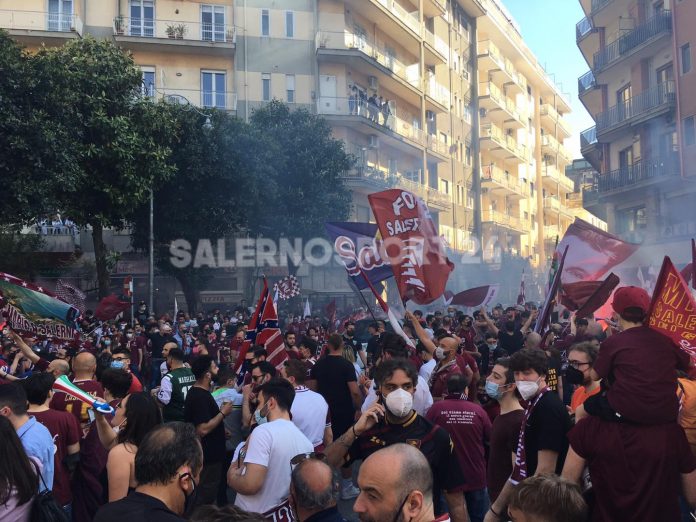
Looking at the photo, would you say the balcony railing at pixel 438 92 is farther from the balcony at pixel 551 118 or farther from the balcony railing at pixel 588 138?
the balcony at pixel 551 118

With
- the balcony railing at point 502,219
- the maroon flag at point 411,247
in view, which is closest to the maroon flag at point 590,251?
the maroon flag at point 411,247

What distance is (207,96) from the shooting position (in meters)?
31.6

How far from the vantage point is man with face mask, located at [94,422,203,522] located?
2607 millimetres

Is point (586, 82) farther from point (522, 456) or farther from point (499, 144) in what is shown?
point (522, 456)

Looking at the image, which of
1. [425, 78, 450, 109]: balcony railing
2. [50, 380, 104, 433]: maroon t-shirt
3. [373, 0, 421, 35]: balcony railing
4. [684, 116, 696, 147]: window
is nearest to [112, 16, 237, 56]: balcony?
[373, 0, 421, 35]: balcony railing

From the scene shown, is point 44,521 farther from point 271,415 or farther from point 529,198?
point 529,198

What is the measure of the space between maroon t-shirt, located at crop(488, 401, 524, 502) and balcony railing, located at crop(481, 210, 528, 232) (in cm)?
4354

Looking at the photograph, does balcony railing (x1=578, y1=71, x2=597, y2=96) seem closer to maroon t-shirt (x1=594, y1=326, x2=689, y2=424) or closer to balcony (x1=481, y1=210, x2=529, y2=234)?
balcony (x1=481, y1=210, x2=529, y2=234)

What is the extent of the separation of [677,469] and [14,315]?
6.02 m

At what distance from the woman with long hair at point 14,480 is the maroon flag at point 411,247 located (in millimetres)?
5767

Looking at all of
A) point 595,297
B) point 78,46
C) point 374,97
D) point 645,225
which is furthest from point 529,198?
point 595,297

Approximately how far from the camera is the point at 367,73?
112 feet

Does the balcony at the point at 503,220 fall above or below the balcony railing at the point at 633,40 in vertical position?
below

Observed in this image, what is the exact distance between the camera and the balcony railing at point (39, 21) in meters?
28.1
